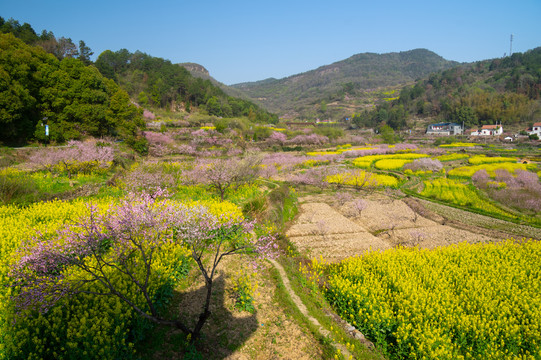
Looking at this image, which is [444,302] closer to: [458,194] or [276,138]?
[458,194]

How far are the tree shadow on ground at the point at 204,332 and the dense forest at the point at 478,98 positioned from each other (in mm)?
97691

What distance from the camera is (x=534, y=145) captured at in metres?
49.4

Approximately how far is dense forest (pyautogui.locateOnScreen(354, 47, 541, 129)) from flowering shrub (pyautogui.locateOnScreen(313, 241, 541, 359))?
91957 mm

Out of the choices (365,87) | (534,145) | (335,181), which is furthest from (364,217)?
(365,87)

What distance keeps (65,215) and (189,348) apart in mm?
7685

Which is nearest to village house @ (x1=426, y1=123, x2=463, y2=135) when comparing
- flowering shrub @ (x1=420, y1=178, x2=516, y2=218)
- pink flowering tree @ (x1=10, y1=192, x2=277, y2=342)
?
flowering shrub @ (x1=420, y1=178, x2=516, y2=218)

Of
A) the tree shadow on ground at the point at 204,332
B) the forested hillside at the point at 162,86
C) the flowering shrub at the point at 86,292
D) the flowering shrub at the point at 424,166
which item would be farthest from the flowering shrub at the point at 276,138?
the flowering shrub at the point at 86,292

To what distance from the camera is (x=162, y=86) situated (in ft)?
204

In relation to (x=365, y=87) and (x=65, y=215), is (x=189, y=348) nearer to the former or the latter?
(x=65, y=215)

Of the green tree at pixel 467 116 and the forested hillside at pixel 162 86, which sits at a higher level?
the forested hillside at pixel 162 86

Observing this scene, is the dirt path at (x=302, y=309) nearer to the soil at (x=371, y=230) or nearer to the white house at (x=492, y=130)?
the soil at (x=371, y=230)

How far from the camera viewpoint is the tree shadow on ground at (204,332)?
4996 millimetres

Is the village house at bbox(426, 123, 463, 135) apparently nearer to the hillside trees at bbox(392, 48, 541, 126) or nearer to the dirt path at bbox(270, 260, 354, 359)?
the hillside trees at bbox(392, 48, 541, 126)

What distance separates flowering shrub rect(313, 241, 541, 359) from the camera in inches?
219
